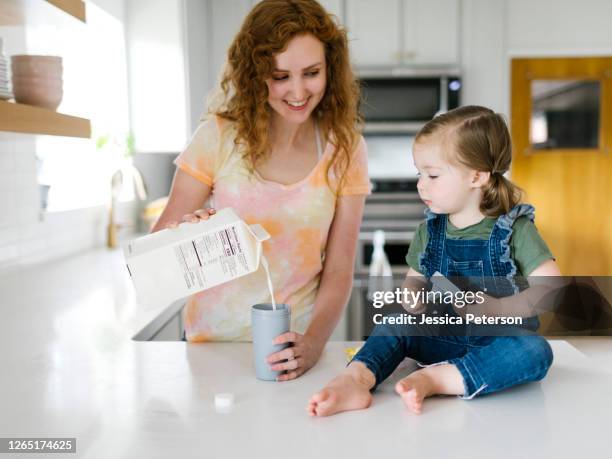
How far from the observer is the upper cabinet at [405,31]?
11.6 feet

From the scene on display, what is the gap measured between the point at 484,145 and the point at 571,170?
3298mm

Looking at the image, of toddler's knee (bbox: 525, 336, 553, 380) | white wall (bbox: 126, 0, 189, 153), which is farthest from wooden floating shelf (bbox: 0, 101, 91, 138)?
white wall (bbox: 126, 0, 189, 153)

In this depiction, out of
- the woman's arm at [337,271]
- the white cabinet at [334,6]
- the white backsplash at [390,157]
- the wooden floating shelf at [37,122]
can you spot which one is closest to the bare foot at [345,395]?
the woman's arm at [337,271]

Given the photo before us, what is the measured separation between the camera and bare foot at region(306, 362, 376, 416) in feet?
2.74

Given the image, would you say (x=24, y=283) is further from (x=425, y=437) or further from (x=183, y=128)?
(x=425, y=437)

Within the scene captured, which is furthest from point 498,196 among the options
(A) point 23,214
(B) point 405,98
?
(B) point 405,98

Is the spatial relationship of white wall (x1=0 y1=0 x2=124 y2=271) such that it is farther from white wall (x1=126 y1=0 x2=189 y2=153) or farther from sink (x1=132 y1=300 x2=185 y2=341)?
white wall (x1=126 y1=0 x2=189 y2=153)

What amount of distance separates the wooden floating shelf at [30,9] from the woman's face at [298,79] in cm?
58

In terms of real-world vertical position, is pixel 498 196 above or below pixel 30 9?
below

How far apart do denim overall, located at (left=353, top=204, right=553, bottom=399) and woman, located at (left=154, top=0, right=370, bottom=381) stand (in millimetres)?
262

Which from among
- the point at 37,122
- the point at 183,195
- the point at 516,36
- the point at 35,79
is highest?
the point at 516,36

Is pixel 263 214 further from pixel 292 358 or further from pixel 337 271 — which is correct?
pixel 292 358

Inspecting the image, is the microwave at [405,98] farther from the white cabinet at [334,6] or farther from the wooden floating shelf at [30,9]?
the wooden floating shelf at [30,9]

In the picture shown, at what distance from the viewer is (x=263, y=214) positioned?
1324mm
